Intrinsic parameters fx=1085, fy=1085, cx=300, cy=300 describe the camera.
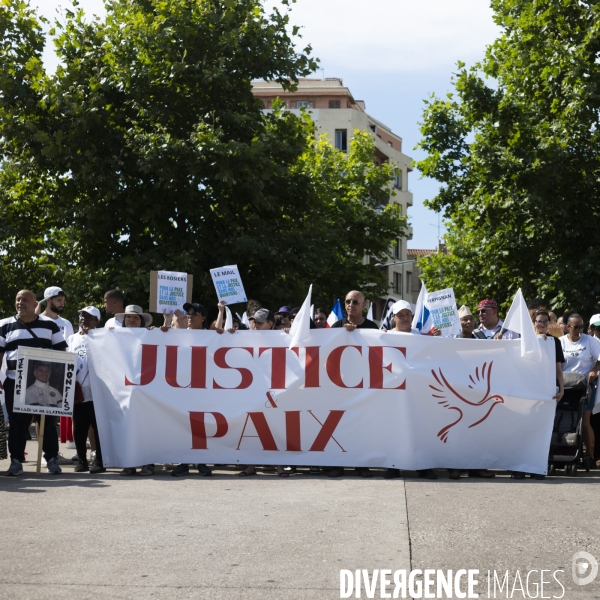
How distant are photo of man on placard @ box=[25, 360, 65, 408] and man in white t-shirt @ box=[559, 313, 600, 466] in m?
5.62

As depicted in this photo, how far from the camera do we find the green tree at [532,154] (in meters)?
25.4

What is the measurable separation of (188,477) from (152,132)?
587 inches

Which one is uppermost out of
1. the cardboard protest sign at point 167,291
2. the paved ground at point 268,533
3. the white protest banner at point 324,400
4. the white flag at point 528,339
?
the cardboard protest sign at point 167,291

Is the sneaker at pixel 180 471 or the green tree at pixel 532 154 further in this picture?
the green tree at pixel 532 154

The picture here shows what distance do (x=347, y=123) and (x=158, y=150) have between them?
6084 centimetres

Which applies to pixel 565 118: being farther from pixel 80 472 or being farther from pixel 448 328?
pixel 80 472

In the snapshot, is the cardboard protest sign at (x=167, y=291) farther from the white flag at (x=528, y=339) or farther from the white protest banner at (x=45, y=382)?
the white flag at (x=528, y=339)

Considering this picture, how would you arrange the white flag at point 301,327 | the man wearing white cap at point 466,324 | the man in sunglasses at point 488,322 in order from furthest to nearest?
1. the man wearing white cap at point 466,324
2. the man in sunglasses at point 488,322
3. the white flag at point 301,327

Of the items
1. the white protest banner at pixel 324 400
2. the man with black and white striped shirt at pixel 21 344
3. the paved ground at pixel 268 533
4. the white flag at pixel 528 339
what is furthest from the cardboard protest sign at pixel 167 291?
the white flag at pixel 528 339

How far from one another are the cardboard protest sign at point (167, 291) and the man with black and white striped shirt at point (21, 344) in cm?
173

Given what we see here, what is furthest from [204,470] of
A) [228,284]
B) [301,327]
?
[228,284]

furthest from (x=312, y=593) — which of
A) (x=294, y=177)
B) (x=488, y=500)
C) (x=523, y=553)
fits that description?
(x=294, y=177)

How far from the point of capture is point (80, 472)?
1136 cm

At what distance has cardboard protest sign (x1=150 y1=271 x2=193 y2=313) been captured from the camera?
12742mm
